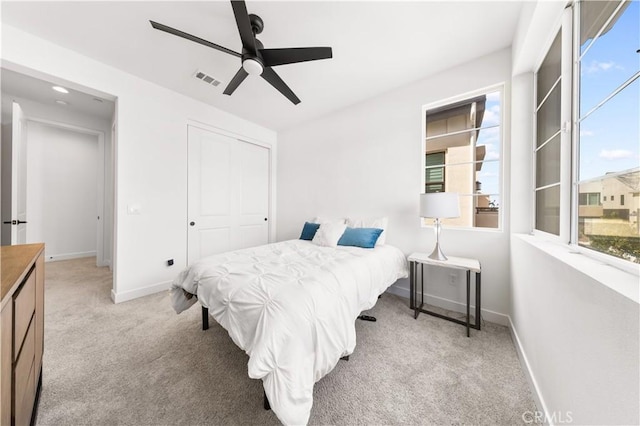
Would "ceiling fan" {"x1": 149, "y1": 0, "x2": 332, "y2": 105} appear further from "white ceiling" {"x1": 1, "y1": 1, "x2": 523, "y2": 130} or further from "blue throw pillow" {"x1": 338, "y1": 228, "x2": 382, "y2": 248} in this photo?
"blue throw pillow" {"x1": 338, "y1": 228, "x2": 382, "y2": 248}

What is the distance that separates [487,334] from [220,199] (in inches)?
153

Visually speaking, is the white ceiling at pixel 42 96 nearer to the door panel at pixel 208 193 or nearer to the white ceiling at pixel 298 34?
the white ceiling at pixel 298 34

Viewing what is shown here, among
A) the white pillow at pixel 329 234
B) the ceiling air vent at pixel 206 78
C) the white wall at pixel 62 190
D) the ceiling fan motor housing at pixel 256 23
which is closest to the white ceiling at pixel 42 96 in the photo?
the white wall at pixel 62 190

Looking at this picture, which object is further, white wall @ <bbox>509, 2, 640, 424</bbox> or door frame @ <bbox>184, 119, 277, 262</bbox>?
door frame @ <bbox>184, 119, 277, 262</bbox>

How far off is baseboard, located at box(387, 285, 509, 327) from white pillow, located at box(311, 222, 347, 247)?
1.04 meters

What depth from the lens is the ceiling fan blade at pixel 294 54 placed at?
1.63 metres

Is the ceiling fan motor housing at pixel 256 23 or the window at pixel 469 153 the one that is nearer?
the ceiling fan motor housing at pixel 256 23

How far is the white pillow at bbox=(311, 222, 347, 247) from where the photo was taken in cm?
277

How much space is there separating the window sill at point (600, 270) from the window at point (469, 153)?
115 cm

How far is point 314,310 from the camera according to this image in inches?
49.3

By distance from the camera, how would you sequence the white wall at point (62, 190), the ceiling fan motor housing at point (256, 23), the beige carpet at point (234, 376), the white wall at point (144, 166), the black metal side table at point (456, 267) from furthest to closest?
the white wall at point (62, 190) → the white wall at point (144, 166) → the black metal side table at point (456, 267) → the ceiling fan motor housing at point (256, 23) → the beige carpet at point (234, 376)

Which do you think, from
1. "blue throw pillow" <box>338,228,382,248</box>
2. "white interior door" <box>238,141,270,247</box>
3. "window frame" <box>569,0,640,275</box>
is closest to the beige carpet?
"blue throw pillow" <box>338,228,382,248</box>

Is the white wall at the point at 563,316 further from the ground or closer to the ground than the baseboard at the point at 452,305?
further from the ground

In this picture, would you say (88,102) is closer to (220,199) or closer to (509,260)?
(220,199)
